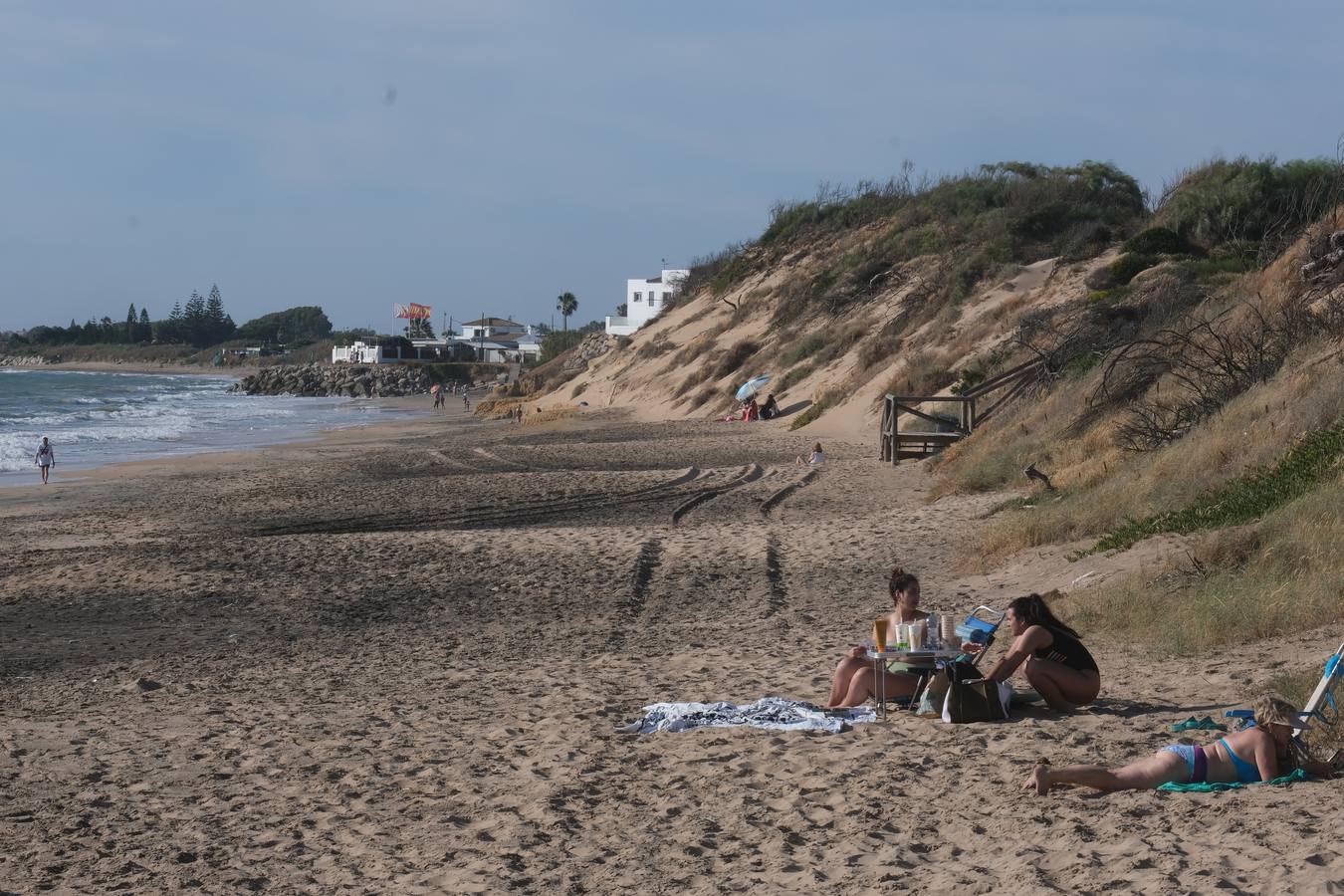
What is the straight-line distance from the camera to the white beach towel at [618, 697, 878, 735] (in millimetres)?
7531

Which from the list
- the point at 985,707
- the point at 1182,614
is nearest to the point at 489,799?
the point at 985,707

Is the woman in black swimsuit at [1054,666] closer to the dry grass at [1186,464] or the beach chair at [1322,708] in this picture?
the beach chair at [1322,708]

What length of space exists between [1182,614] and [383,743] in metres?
5.10

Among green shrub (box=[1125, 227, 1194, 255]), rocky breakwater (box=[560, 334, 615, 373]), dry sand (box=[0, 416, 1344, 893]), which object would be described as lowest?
dry sand (box=[0, 416, 1344, 893])

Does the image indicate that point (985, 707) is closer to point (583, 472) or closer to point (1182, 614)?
point (1182, 614)

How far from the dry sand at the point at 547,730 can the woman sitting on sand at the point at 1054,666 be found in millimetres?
179

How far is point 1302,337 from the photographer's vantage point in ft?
47.9

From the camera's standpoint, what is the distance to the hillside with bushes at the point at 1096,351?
382 inches

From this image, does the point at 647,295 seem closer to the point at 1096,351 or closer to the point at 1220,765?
the point at 1096,351

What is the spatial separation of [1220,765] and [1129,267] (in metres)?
26.1

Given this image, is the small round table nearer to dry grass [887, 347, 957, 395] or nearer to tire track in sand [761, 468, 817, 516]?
tire track in sand [761, 468, 817, 516]

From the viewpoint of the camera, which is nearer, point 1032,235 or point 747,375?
point 1032,235

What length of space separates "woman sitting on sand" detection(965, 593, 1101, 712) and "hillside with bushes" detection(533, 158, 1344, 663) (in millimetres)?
1423

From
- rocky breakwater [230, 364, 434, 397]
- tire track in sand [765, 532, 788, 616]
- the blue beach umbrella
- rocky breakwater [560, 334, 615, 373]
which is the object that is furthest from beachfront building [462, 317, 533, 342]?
tire track in sand [765, 532, 788, 616]
